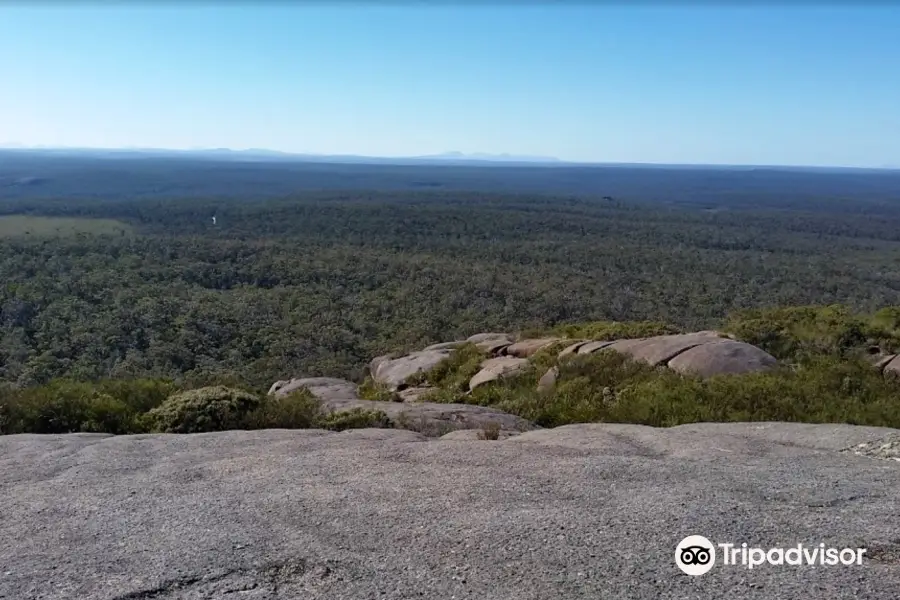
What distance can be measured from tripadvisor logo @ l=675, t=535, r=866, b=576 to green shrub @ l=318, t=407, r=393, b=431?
5.58m

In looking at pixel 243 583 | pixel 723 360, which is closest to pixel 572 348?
pixel 723 360

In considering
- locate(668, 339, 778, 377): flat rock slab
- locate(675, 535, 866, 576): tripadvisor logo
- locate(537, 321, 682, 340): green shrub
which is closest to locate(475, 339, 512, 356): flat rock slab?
locate(537, 321, 682, 340): green shrub

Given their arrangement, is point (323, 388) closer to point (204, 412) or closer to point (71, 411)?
point (204, 412)

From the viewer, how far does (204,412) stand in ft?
32.9

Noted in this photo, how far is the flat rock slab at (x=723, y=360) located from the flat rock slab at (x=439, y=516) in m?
3.78

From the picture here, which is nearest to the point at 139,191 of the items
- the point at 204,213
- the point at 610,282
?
the point at 204,213

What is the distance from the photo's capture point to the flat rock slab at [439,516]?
15.2ft

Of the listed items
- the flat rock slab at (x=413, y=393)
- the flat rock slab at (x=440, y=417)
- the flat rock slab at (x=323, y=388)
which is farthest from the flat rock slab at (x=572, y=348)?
the flat rock slab at (x=323, y=388)

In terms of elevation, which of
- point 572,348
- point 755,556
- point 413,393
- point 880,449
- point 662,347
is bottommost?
point 413,393

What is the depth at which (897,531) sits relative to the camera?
17.1ft

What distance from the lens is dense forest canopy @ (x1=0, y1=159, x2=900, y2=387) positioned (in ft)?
98.2

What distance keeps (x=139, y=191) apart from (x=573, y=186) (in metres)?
106

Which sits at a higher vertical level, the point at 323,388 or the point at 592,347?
the point at 592,347

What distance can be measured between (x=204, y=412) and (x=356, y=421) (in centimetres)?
213
